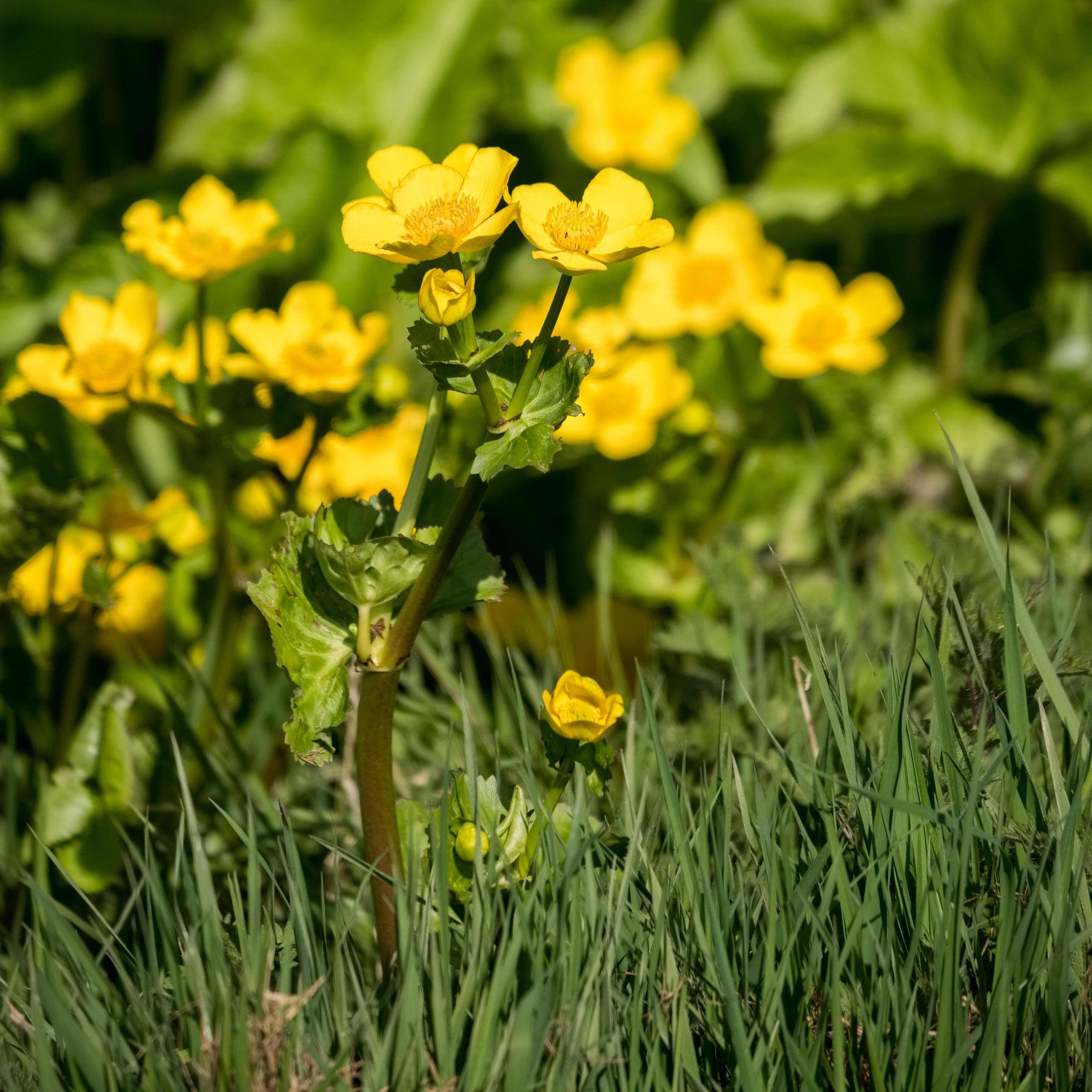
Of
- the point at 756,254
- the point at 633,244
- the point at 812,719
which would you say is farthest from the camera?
the point at 756,254

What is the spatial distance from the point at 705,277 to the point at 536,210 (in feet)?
3.80

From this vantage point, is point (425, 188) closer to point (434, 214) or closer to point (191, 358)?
point (434, 214)

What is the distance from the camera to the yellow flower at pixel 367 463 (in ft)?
5.31

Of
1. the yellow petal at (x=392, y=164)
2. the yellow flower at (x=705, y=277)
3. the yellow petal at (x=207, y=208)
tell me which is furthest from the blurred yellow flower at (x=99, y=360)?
the yellow flower at (x=705, y=277)

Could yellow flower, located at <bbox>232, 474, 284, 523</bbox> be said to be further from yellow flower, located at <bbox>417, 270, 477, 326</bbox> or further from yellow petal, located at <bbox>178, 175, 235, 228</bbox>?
yellow flower, located at <bbox>417, 270, 477, 326</bbox>

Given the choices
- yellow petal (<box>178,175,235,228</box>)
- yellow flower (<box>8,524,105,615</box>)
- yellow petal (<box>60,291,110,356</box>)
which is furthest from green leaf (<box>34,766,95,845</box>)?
yellow petal (<box>178,175,235,228</box>)

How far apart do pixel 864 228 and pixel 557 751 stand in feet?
5.62

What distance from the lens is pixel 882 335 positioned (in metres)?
2.33

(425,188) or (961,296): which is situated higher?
(425,188)

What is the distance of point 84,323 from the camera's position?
1.37 m

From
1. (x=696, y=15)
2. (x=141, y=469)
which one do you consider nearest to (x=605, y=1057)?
(x=141, y=469)

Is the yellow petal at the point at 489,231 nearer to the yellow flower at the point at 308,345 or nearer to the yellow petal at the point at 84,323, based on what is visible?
the yellow flower at the point at 308,345

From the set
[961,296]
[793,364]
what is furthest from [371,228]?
[961,296]

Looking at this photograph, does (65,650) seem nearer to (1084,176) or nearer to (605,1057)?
(605,1057)
